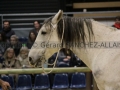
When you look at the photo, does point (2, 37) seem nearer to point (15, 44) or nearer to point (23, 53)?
point (15, 44)

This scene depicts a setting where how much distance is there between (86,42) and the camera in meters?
4.23

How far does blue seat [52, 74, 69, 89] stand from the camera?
239 inches

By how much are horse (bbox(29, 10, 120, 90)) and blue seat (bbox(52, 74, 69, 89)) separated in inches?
70.1

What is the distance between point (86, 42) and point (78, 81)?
6.60ft

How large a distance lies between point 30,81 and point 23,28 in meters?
4.36

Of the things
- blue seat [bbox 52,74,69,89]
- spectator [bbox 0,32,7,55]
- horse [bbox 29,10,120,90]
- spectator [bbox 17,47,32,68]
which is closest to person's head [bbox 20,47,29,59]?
spectator [bbox 17,47,32,68]

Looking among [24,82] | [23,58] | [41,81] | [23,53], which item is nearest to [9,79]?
[24,82]

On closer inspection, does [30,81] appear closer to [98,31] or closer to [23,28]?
[98,31]

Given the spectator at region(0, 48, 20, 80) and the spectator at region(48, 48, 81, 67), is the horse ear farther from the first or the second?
the spectator at region(0, 48, 20, 80)

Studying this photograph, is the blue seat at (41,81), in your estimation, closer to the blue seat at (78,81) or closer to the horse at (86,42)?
the blue seat at (78,81)

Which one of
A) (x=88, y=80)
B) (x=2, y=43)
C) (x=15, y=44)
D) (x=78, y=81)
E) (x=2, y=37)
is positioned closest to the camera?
(x=88, y=80)

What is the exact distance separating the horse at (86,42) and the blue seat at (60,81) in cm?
178

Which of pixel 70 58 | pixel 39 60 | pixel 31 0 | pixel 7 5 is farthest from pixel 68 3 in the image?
pixel 39 60

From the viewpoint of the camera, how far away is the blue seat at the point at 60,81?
19.9 feet
